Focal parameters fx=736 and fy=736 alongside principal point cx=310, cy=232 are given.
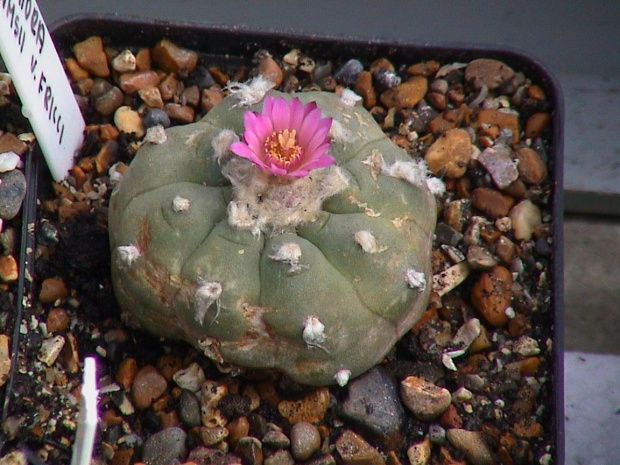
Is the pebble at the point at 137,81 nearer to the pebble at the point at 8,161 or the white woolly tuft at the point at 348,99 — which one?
the pebble at the point at 8,161

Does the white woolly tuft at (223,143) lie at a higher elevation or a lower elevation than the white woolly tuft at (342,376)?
higher

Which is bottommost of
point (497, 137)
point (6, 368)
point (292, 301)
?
point (6, 368)

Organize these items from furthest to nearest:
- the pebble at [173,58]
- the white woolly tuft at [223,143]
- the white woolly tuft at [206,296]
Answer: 1. the pebble at [173,58]
2. the white woolly tuft at [223,143]
3. the white woolly tuft at [206,296]

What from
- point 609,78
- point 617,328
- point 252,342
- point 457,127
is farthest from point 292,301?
point 609,78

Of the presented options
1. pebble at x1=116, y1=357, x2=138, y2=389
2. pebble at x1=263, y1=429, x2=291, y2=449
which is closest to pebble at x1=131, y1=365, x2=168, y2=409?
pebble at x1=116, y1=357, x2=138, y2=389

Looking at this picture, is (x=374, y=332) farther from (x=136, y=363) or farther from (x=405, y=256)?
(x=136, y=363)

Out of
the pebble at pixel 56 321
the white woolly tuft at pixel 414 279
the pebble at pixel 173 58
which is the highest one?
the pebble at pixel 173 58

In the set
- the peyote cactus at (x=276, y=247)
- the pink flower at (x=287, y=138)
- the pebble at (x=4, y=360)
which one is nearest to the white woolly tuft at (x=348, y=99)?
the peyote cactus at (x=276, y=247)
